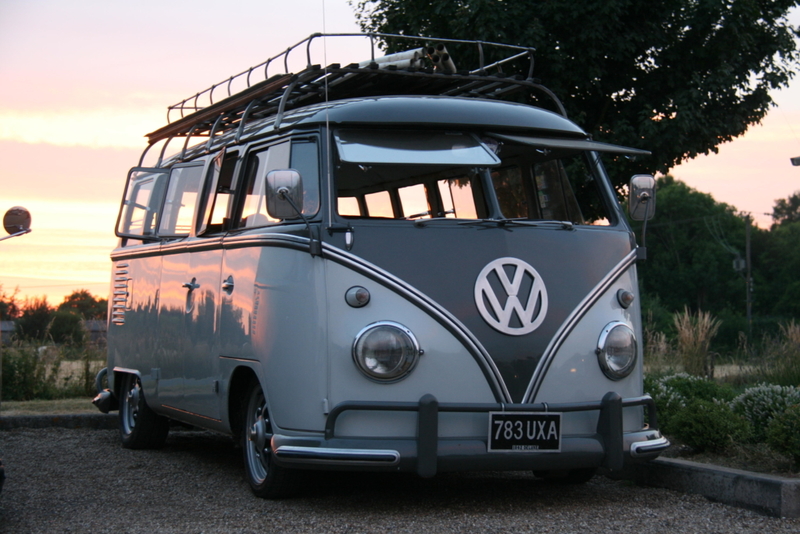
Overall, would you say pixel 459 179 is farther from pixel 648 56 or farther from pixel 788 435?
pixel 648 56

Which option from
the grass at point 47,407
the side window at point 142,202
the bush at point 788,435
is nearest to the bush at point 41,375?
the grass at point 47,407

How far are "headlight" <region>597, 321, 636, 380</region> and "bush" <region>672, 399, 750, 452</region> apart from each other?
45.1 inches

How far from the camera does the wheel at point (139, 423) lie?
9.22m

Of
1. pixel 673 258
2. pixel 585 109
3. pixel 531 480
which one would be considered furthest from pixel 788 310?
pixel 531 480

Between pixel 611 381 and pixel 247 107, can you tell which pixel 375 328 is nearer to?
pixel 611 381

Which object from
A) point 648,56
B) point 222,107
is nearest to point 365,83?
point 222,107

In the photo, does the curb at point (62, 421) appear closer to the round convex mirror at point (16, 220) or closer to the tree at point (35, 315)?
the round convex mirror at point (16, 220)

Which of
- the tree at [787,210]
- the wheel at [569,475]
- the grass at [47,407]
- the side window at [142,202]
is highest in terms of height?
the tree at [787,210]

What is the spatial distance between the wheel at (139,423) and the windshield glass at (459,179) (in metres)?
3.88

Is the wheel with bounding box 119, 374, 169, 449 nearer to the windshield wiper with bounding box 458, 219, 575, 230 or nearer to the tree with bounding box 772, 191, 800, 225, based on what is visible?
the windshield wiper with bounding box 458, 219, 575, 230

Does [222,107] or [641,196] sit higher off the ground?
[222,107]

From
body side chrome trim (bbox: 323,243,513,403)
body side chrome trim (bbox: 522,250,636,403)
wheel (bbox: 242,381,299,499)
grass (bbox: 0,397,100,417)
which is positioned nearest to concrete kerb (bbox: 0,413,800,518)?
body side chrome trim (bbox: 522,250,636,403)

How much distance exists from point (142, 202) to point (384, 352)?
4661mm

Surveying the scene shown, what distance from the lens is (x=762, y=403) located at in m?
7.77
